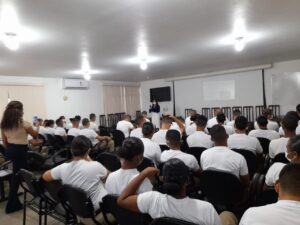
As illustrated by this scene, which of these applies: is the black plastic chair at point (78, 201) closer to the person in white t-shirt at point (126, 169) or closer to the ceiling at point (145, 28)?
the person in white t-shirt at point (126, 169)

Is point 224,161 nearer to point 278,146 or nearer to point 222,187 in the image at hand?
point 222,187

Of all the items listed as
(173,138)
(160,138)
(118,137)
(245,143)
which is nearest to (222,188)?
(173,138)

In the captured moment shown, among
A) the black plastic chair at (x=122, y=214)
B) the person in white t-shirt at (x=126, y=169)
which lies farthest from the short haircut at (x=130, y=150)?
the black plastic chair at (x=122, y=214)

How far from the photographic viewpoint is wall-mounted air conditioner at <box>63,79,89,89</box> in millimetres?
9484

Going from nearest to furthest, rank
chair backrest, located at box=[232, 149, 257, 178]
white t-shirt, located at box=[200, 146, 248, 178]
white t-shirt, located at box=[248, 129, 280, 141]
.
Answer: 1. white t-shirt, located at box=[200, 146, 248, 178]
2. chair backrest, located at box=[232, 149, 257, 178]
3. white t-shirt, located at box=[248, 129, 280, 141]

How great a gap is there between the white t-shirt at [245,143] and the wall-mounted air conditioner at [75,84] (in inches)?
306

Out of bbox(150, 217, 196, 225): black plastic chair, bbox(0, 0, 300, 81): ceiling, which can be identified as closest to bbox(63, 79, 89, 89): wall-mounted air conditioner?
bbox(0, 0, 300, 81): ceiling

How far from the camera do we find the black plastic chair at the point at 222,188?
208 cm

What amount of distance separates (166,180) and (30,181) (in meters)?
1.68

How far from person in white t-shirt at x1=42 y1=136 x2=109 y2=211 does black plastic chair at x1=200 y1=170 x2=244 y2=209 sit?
93 cm

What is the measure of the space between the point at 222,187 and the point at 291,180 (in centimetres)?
112

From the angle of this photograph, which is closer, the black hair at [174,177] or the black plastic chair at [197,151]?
the black hair at [174,177]

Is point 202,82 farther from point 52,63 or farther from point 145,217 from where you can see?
point 145,217

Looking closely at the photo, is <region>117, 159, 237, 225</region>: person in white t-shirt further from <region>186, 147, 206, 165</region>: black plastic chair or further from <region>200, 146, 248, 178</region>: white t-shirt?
<region>186, 147, 206, 165</region>: black plastic chair
